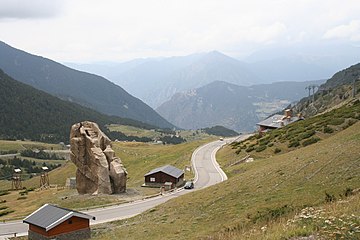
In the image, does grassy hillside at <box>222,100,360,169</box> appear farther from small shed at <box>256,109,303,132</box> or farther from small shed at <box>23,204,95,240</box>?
small shed at <box>256,109,303,132</box>

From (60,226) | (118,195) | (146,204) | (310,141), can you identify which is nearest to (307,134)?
(310,141)

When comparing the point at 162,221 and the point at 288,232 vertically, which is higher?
the point at 288,232

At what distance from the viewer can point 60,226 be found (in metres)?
41.2

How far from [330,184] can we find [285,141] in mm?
42167

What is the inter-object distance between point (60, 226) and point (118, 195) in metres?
20.4

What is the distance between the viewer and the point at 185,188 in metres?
64.3

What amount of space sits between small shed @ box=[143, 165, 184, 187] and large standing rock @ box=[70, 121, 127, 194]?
7129mm

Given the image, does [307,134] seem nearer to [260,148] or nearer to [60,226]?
[260,148]

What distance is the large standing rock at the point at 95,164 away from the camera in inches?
2479

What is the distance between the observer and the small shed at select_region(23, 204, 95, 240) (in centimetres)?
4106

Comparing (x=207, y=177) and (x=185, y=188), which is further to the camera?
(x=207, y=177)

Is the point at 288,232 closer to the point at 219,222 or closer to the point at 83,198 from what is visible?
the point at 219,222

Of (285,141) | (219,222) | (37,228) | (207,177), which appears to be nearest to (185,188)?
(207,177)

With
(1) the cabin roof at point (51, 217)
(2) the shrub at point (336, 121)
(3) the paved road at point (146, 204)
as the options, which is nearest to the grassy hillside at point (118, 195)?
(3) the paved road at point (146, 204)
